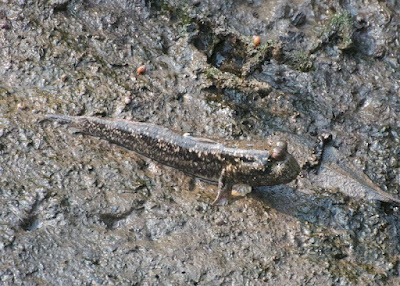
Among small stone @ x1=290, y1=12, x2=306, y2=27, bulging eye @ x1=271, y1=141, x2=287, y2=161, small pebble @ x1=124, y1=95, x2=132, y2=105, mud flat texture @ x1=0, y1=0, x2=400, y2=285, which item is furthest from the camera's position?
small stone @ x1=290, y1=12, x2=306, y2=27

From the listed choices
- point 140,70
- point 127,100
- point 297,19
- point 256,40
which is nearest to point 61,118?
point 127,100

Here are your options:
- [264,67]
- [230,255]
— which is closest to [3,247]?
[230,255]

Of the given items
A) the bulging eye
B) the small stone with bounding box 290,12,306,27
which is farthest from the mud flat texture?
the bulging eye

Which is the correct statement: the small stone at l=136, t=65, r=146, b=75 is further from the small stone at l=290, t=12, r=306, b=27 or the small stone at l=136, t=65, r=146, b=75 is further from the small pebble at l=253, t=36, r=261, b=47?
the small stone at l=290, t=12, r=306, b=27

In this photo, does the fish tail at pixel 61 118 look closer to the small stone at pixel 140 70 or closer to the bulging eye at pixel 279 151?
the small stone at pixel 140 70

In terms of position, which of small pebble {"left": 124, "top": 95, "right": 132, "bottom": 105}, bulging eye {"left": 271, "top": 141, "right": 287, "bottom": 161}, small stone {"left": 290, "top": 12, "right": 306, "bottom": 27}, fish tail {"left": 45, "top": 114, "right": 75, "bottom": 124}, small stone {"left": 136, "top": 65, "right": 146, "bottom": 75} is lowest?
fish tail {"left": 45, "top": 114, "right": 75, "bottom": 124}

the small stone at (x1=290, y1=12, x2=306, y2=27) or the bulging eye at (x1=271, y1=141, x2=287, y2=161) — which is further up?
the small stone at (x1=290, y1=12, x2=306, y2=27)
